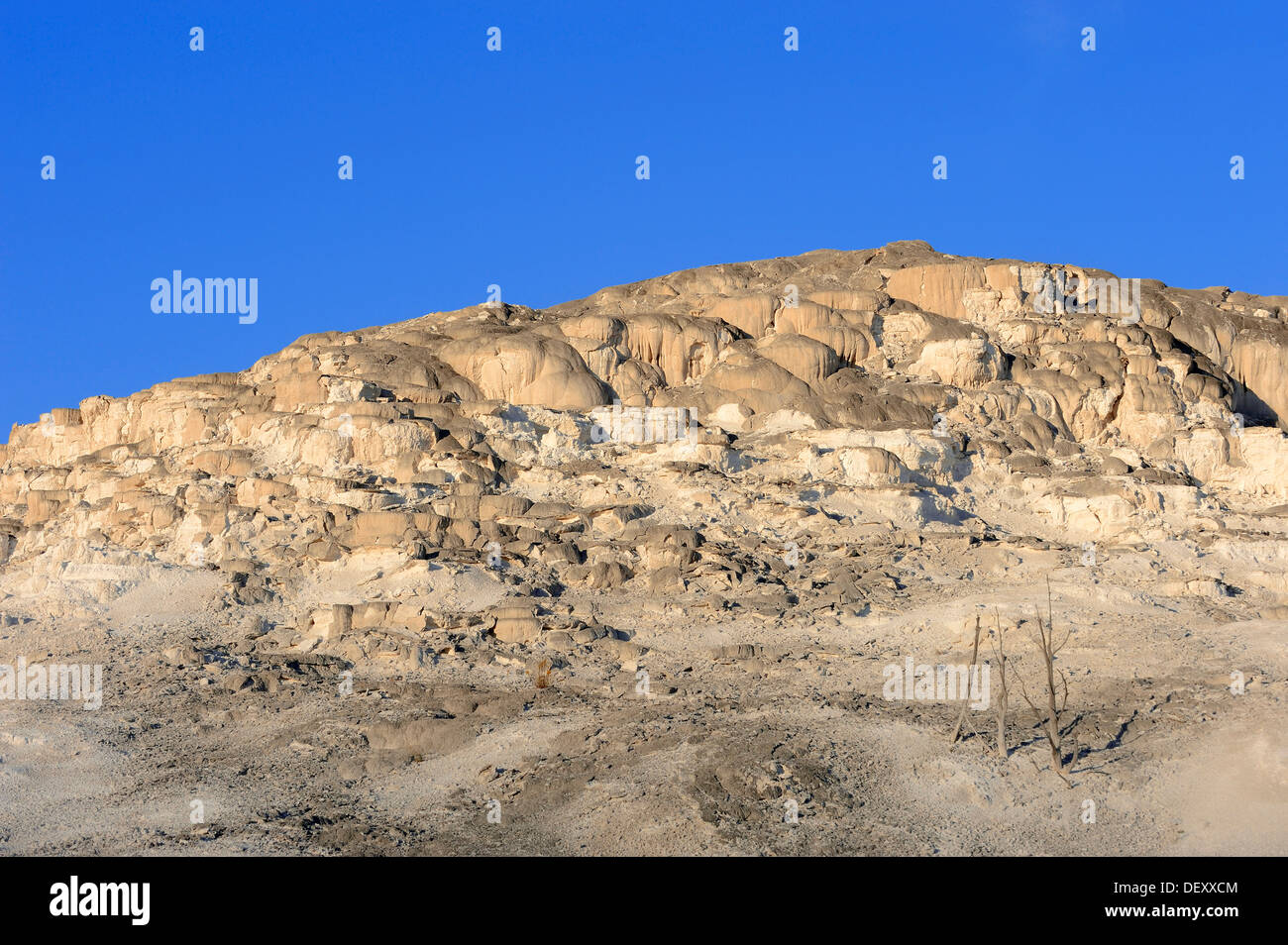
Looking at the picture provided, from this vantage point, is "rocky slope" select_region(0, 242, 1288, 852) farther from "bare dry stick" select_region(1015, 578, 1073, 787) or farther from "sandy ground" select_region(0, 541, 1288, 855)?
"bare dry stick" select_region(1015, 578, 1073, 787)

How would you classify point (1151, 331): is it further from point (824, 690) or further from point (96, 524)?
point (96, 524)

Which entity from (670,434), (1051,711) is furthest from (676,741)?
(670,434)

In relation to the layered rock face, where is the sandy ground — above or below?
below

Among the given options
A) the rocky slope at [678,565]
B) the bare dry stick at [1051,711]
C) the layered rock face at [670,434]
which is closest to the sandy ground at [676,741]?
the rocky slope at [678,565]

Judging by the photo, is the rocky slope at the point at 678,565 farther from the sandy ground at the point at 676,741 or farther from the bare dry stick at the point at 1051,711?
the bare dry stick at the point at 1051,711

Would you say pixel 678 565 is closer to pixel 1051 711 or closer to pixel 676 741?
pixel 676 741

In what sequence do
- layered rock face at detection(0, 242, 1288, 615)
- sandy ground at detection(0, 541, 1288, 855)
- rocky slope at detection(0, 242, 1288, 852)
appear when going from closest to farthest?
sandy ground at detection(0, 541, 1288, 855)
rocky slope at detection(0, 242, 1288, 852)
layered rock face at detection(0, 242, 1288, 615)

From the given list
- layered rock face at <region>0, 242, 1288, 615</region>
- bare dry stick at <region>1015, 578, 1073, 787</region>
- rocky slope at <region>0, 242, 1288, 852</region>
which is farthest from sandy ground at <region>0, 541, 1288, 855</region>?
layered rock face at <region>0, 242, 1288, 615</region>
